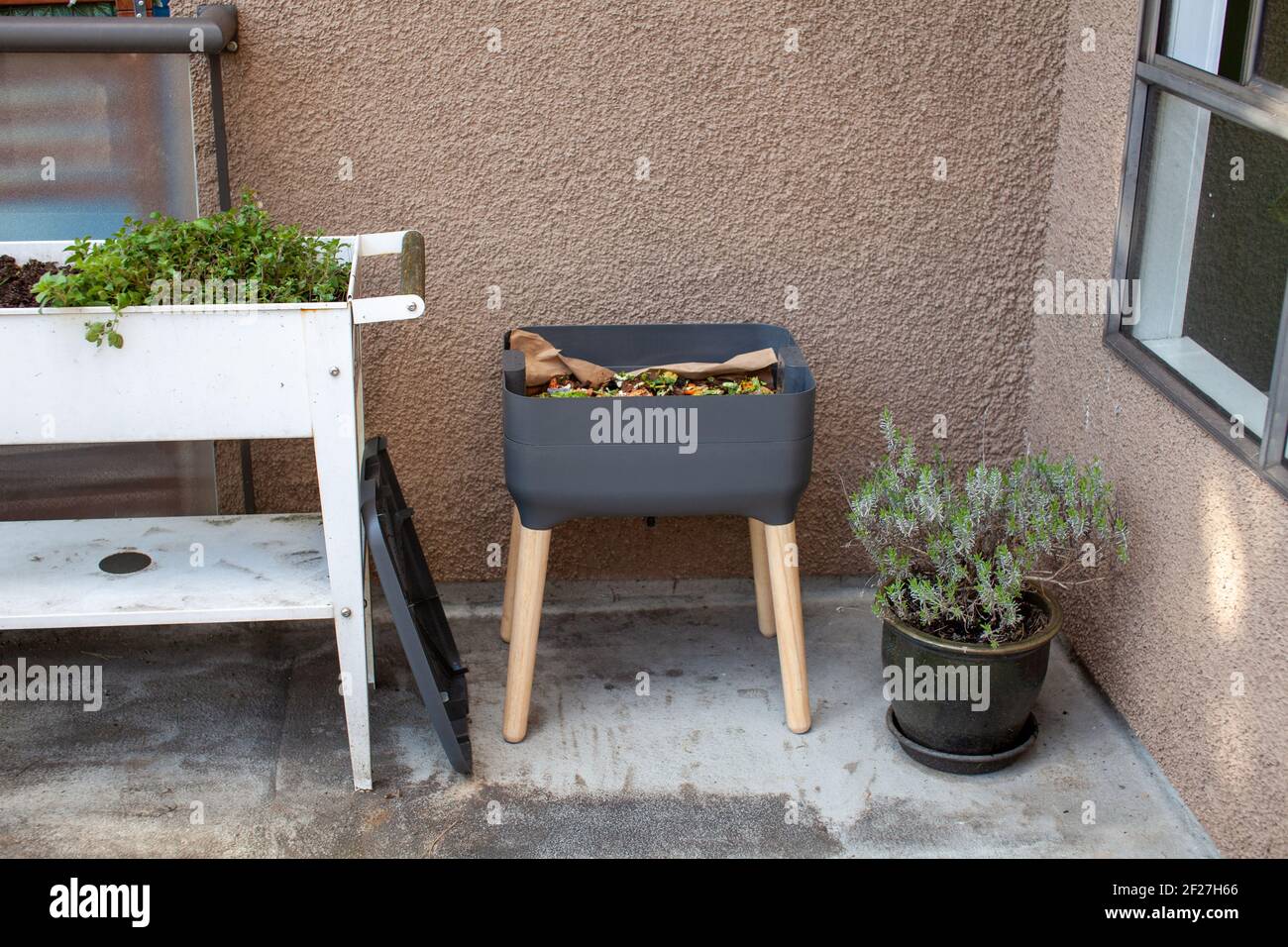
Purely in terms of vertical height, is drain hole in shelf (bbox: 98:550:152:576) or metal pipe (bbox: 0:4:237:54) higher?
metal pipe (bbox: 0:4:237:54)

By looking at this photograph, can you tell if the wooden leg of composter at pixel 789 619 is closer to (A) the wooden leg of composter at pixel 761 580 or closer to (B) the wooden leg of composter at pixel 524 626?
(A) the wooden leg of composter at pixel 761 580

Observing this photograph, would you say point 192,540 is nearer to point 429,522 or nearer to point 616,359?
point 429,522

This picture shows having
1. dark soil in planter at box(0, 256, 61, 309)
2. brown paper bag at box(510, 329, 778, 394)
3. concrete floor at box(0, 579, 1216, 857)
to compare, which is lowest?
concrete floor at box(0, 579, 1216, 857)

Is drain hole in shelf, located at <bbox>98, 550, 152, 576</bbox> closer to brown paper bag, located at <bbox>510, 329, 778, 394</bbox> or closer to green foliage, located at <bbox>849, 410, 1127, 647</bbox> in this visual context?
brown paper bag, located at <bbox>510, 329, 778, 394</bbox>

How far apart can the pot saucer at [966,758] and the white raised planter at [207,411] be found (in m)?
1.13

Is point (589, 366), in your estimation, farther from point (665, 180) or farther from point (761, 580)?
point (761, 580)

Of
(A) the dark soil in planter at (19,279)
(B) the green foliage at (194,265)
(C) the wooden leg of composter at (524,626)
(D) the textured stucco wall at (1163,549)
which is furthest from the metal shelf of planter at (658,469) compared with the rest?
(A) the dark soil in planter at (19,279)

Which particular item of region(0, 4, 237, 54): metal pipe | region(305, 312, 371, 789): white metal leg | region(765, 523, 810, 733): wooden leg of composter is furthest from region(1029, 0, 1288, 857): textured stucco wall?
region(0, 4, 237, 54): metal pipe

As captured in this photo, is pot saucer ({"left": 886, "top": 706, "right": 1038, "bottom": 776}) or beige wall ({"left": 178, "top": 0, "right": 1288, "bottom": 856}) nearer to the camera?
pot saucer ({"left": 886, "top": 706, "right": 1038, "bottom": 776})

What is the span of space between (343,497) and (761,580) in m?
1.14

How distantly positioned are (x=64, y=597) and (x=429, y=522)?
1.01 m

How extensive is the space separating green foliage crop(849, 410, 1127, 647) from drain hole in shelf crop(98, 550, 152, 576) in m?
1.49

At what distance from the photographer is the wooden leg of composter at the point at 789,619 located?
280 centimetres

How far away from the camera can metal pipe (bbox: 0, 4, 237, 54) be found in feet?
9.46
